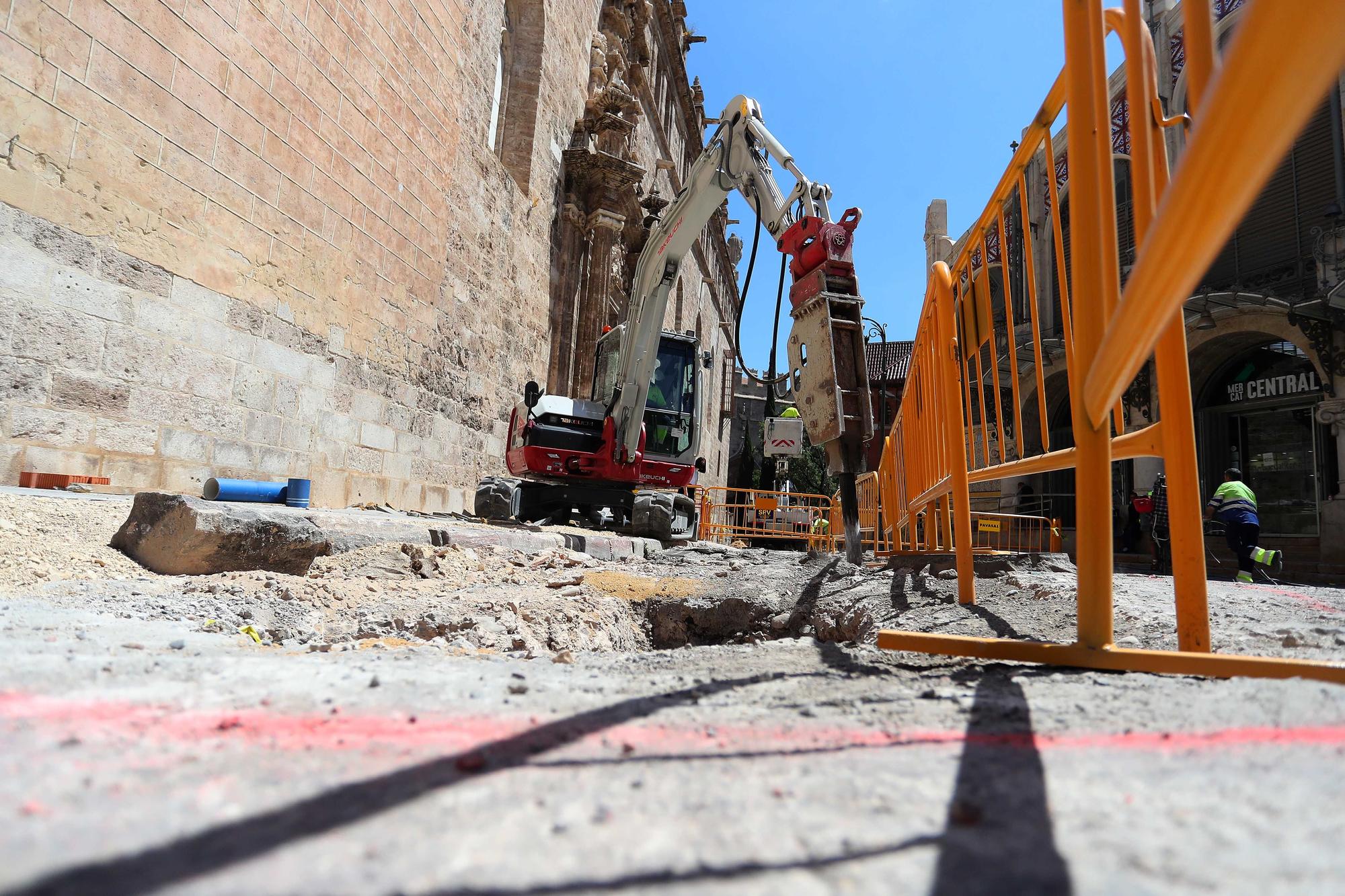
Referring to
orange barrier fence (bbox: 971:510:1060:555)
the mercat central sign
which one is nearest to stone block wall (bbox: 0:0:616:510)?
orange barrier fence (bbox: 971:510:1060:555)

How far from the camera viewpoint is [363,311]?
302 inches

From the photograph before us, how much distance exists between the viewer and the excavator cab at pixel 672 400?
9497 mm

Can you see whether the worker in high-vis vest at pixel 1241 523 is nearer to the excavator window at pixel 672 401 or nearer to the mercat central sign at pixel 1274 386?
the mercat central sign at pixel 1274 386

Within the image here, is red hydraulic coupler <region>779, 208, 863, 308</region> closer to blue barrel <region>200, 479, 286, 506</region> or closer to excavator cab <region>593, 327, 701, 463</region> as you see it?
blue barrel <region>200, 479, 286, 506</region>

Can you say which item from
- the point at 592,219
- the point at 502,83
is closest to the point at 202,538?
the point at 502,83

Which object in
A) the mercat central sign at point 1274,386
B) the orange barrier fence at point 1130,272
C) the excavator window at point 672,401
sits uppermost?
the mercat central sign at point 1274,386

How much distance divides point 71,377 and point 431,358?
463cm

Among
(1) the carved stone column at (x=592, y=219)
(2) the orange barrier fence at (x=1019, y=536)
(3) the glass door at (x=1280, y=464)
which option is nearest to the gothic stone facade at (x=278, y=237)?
(1) the carved stone column at (x=592, y=219)

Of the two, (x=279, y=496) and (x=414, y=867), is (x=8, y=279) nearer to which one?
(x=279, y=496)

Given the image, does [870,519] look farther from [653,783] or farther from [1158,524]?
[653,783]

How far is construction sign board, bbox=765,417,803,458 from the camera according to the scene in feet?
54.8

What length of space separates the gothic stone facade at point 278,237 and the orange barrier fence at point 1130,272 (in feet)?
17.5

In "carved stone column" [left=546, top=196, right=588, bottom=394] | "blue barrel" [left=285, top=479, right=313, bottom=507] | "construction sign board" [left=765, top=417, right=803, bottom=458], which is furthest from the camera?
"construction sign board" [left=765, top=417, right=803, bottom=458]

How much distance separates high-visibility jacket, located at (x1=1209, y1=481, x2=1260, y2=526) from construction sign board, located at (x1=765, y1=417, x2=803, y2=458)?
355 inches
